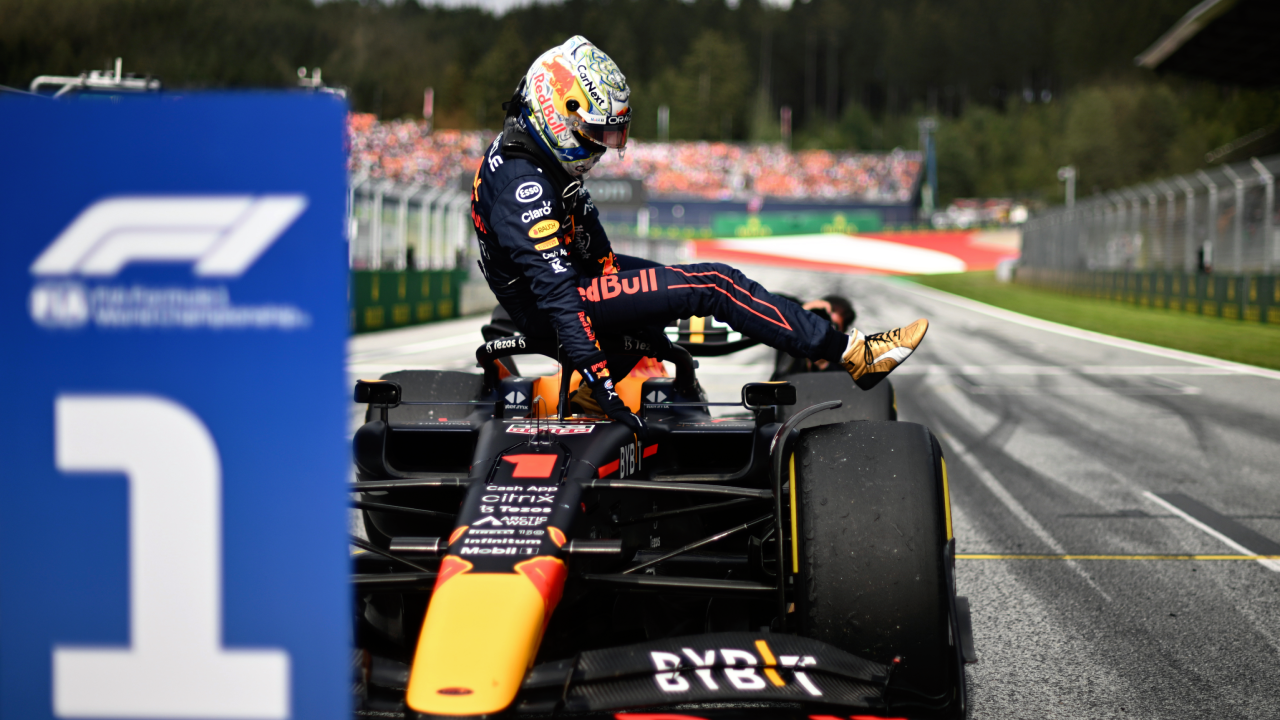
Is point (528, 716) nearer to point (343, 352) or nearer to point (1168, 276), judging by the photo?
point (343, 352)

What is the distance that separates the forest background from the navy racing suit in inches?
719

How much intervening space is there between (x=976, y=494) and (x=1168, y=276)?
20416mm

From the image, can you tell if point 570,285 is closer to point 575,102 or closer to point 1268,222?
point 575,102

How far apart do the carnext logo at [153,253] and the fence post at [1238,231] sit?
74.6ft

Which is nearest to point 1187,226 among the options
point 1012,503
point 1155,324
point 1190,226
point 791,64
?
point 1190,226

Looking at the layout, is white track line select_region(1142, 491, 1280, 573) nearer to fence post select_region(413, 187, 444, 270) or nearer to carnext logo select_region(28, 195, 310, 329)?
carnext logo select_region(28, 195, 310, 329)

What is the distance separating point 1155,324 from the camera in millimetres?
20359

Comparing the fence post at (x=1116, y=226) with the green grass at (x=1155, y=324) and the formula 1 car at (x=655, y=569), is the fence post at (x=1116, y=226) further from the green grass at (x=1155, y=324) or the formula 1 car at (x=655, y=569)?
the formula 1 car at (x=655, y=569)

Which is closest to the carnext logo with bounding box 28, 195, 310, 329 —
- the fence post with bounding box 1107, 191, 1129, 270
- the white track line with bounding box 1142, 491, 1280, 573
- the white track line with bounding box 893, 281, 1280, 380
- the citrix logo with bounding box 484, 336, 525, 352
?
the citrix logo with bounding box 484, 336, 525, 352

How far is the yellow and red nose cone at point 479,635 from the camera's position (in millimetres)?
2129

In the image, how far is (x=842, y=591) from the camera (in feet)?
8.79

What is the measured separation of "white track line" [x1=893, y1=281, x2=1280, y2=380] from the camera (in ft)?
43.0

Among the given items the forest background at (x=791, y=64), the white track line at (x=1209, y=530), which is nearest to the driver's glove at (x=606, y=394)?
the white track line at (x=1209, y=530)

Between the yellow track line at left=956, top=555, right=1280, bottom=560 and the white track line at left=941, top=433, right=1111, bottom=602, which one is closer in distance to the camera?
the white track line at left=941, top=433, right=1111, bottom=602
